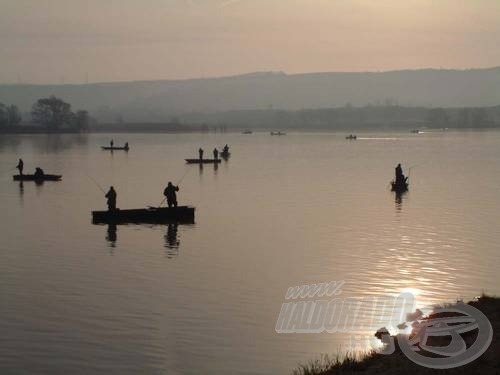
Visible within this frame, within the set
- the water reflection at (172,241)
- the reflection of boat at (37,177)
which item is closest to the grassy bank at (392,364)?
the water reflection at (172,241)

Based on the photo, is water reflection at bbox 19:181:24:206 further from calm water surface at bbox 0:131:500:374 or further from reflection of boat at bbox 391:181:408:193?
reflection of boat at bbox 391:181:408:193

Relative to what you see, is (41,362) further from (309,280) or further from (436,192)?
(436,192)

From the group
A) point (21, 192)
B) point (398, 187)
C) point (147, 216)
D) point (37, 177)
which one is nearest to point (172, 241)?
point (147, 216)

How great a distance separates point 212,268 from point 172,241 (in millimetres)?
5683

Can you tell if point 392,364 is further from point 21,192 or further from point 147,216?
point 21,192

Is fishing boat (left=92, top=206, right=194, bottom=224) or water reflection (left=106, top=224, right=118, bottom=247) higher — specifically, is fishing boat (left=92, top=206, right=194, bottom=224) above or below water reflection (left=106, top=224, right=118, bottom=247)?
above

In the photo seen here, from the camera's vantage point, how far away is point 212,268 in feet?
82.7

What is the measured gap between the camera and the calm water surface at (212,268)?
16891 millimetres

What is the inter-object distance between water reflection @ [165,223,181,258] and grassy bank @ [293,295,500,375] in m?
12.7

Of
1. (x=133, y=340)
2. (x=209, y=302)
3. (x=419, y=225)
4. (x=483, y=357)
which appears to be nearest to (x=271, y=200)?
(x=419, y=225)

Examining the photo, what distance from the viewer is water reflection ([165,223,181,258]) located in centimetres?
2802

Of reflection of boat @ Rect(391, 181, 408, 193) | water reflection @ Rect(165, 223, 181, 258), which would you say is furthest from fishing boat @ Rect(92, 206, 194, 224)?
reflection of boat @ Rect(391, 181, 408, 193)

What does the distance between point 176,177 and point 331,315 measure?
155 ft

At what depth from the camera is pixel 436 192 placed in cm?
5184
